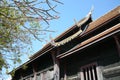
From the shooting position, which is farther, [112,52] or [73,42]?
[73,42]

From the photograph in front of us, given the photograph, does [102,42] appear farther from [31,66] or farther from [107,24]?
[31,66]

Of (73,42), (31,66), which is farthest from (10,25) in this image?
(31,66)

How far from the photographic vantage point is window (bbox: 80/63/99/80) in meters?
8.05

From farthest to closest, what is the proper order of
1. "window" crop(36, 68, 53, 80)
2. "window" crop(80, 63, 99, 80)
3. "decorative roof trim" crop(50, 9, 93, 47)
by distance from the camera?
"window" crop(36, 68, 53, 80) < "decorative roof trim" crop(50, 9, 93, 47) < "window" crop(80, 63, 99, 80)

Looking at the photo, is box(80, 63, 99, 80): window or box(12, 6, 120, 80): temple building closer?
box(12, 6, 120, 80): temple building

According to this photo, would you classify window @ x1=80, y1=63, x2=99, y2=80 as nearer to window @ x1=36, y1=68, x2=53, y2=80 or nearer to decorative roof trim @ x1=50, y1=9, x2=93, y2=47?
decorative roof trim @ x1=50, y1=9, x2=93, y2=47

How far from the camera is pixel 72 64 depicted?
30.8 feet

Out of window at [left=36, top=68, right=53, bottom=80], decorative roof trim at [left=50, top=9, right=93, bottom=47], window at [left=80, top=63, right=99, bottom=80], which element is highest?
decorative roof trim at [left=50, top=9, right=93, bottom=47]

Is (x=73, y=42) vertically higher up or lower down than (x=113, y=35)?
higher up

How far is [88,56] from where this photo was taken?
28.1 ft

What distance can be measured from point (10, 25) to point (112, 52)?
4175 mm

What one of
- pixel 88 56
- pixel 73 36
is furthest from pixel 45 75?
pixel 88 56

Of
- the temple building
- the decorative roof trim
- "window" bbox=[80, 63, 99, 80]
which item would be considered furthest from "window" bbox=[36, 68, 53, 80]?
"window" bbox=[80, 63, 99, 80]

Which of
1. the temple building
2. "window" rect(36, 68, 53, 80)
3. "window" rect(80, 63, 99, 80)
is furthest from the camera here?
"window" rect(36, 68, 53, 80)
